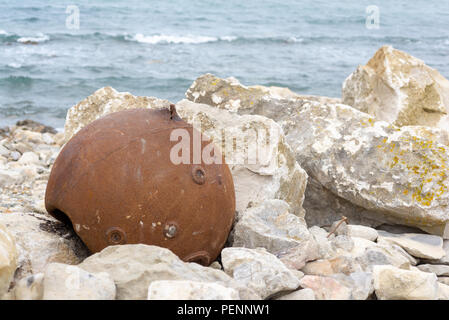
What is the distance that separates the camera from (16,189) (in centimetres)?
627

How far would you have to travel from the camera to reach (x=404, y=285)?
312cm

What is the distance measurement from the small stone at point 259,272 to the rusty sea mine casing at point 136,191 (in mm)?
311

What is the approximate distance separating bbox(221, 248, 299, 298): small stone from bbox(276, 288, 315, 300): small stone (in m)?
0.04

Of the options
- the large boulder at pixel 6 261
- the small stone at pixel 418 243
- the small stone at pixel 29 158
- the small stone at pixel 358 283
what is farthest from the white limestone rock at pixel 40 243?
the small stone at pixel 29 158

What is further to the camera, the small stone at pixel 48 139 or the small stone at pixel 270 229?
the small stone at pixel 48 139

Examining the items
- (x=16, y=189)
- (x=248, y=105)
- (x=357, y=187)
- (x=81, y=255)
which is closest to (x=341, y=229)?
(x=357, y=187)

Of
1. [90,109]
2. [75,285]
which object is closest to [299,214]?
[75,285]

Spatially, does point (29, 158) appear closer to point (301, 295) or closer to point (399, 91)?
point (399, 91)

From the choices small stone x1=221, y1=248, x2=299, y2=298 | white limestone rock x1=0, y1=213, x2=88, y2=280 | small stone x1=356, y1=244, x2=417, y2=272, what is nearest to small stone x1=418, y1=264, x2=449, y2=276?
small stone x1=356, y1=244, x2=417, y2=272

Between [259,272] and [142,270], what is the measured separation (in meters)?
0.72

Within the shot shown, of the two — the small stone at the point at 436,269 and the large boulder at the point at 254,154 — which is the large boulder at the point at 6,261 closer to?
the large boulder at the point at 254,154

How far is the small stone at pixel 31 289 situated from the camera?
2545mm

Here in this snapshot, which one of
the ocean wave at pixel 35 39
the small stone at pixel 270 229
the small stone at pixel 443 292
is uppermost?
the ocean wave at pixel 35 39
